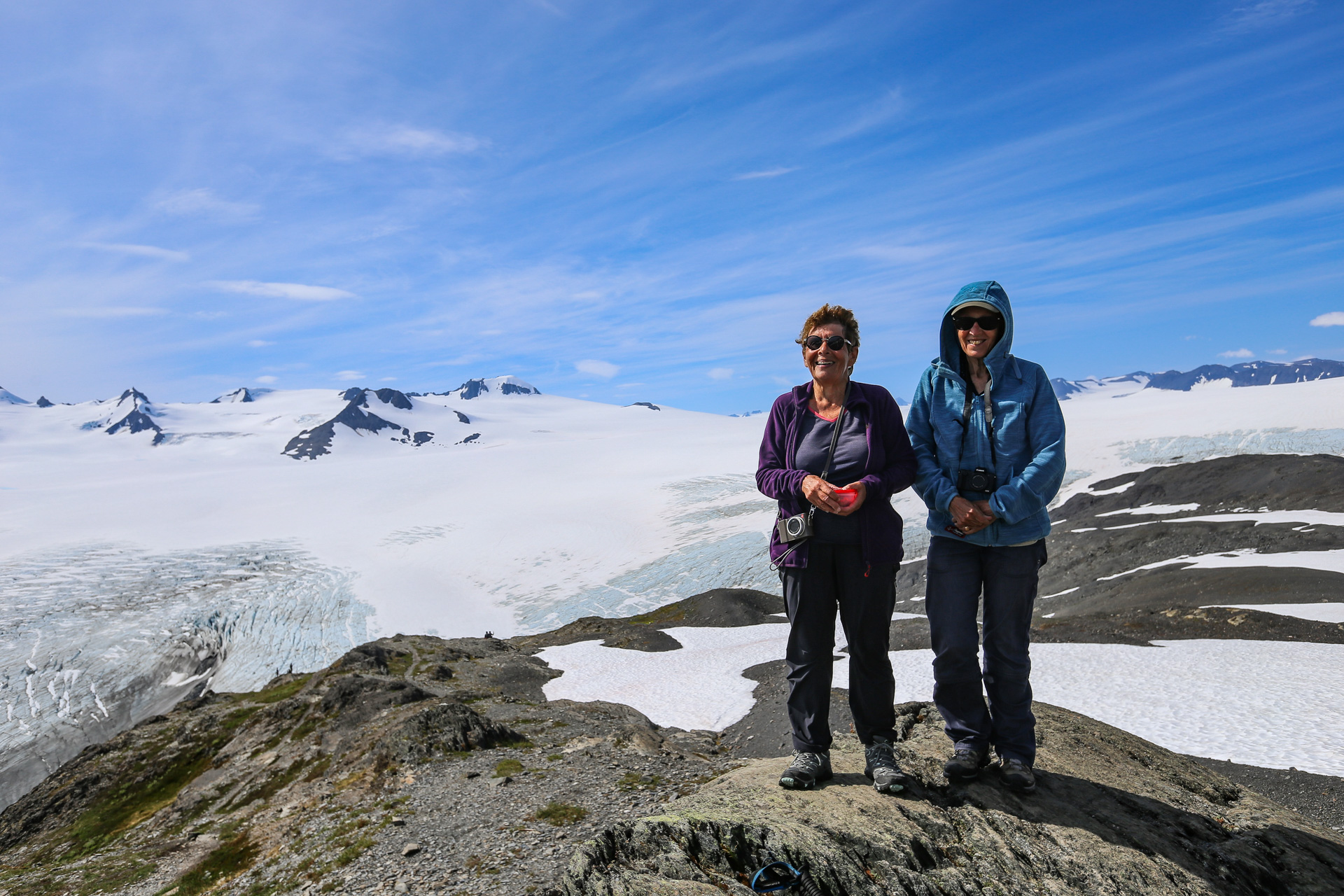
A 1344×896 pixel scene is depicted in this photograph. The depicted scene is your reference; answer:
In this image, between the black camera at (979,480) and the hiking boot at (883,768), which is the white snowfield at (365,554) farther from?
the black camera at (979,480)

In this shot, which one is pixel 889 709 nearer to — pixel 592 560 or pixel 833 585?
pixel 833 585

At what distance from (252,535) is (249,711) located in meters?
85.6

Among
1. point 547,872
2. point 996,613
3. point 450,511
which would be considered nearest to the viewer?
point 996,613

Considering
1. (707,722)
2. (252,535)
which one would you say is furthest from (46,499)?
(707,722)

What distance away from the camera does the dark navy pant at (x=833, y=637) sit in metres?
5.49

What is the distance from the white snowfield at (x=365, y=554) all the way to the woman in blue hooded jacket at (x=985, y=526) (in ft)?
192

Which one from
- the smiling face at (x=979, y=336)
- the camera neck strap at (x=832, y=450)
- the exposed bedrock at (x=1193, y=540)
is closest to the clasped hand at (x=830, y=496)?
the camera neck strap at (x=832, y=450)

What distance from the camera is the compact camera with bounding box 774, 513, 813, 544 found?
17.9ft

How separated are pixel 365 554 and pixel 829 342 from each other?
310 ft

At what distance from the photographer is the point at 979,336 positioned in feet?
18.6

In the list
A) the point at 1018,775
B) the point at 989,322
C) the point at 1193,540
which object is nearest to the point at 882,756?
the point at 1018,775

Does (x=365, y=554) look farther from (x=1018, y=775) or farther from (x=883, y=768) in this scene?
(x=1018, y=775)

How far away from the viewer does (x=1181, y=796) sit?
6391 mm

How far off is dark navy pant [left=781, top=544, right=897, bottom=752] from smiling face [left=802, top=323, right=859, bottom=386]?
1367 mm
